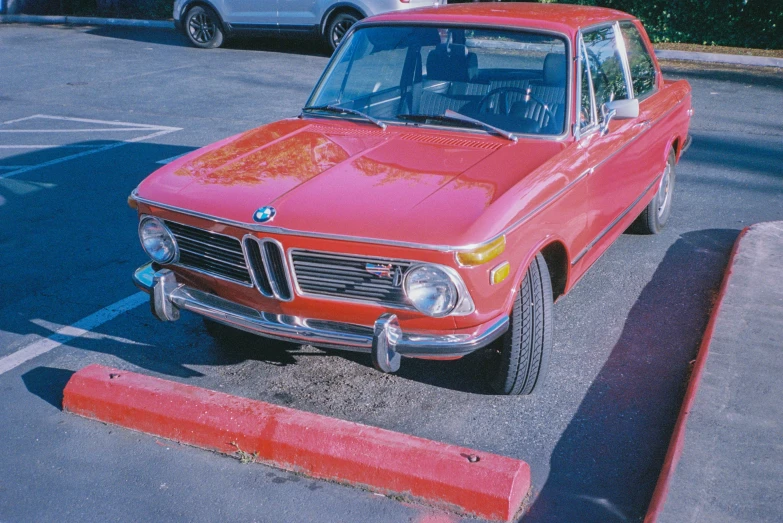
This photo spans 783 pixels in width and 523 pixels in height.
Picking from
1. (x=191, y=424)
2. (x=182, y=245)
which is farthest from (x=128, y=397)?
(x=182, y=245)

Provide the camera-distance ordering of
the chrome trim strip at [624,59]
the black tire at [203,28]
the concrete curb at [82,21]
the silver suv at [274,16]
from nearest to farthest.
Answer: the chrome trim strip at [624,59], the silver suv at [274,16], the black tire at [203,28], the concrete curb at [82,21]

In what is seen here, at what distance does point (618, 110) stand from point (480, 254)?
1.78 meters

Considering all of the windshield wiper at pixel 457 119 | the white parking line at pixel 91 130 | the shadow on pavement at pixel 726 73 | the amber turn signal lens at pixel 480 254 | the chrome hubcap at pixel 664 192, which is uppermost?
the windshield wiper at pixel 457 119

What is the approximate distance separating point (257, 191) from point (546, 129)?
1.61 meters

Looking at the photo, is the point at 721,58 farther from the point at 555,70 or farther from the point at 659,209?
the point at 555,70

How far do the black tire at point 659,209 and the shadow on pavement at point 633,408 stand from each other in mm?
499

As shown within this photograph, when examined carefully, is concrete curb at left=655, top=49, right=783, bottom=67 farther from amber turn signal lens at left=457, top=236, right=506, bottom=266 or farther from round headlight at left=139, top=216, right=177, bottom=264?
round headlight at left=139, top=216, right=177, bottom=264

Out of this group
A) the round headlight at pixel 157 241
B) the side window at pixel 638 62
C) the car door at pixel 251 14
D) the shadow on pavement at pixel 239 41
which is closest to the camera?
the round headlight at pixel 157 241

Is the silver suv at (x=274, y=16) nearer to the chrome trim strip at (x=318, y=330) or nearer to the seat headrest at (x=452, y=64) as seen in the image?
the seat headrest at (x=452, y=64)

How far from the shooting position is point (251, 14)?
49.8 feet

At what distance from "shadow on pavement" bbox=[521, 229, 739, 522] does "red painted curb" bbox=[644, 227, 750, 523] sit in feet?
0.37

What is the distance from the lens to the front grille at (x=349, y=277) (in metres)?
3.55

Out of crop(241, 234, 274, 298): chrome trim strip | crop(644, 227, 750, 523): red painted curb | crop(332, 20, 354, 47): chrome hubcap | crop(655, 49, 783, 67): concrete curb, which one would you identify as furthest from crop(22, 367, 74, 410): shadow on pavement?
crop(655, 49, 783, 67): concrete curb

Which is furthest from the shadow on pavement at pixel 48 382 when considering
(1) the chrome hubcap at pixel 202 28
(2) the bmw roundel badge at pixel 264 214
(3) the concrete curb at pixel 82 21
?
(3) the concrete curb at pixel 82 21
